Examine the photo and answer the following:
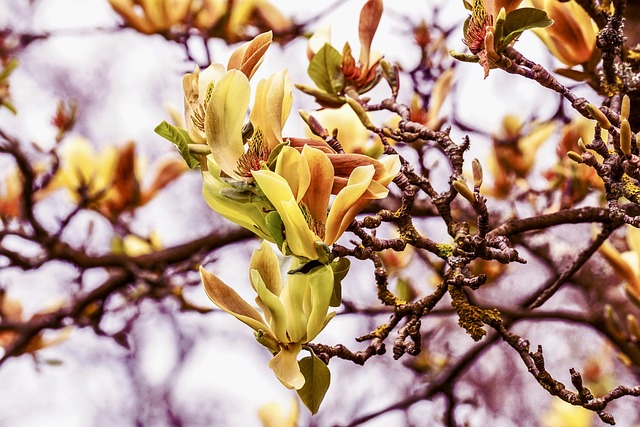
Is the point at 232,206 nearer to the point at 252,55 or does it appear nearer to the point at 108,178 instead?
the point at 252,55

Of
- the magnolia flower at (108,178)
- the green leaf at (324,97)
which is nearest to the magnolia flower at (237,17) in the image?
the magnolia flower at (108,178)

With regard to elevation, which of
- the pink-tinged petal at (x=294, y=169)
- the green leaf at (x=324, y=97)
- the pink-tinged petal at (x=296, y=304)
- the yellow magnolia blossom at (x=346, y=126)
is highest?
the pink-tinged petal at (x=294, y=169)

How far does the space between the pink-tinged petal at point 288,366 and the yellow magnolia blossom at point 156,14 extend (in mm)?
1094

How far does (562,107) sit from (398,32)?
47 centimetres

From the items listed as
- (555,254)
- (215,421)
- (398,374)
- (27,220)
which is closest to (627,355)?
(555,254)

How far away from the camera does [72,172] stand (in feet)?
5.07

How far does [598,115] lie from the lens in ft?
1.66

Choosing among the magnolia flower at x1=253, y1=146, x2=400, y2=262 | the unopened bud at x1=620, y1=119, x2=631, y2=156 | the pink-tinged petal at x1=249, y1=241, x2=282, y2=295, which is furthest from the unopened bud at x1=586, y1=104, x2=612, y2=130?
the pink-tinged petal at x1=249, y1=241, x2=282, y2=295

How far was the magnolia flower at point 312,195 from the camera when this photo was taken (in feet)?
1.56

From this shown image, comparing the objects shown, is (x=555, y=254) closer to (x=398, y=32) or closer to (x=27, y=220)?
(x=398, y=32)

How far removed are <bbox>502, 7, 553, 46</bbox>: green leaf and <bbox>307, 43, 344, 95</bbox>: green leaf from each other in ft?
0.67

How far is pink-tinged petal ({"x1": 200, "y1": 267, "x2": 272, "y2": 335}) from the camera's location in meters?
0.54

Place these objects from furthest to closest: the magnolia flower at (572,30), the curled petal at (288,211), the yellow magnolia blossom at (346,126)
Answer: the yellow magnolia blossom at (346,126), the magnolia flower at (572,30), the curled petal at (288,211)

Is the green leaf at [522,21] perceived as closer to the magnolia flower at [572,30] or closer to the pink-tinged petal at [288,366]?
the magnolia flower at [572,30]
